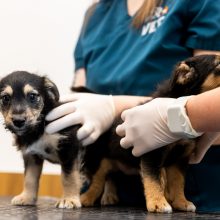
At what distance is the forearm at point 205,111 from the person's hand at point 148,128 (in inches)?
3.5

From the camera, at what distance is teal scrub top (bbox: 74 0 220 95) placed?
1.58 m

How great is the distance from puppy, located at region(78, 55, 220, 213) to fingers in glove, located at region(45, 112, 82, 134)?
6.8 inches

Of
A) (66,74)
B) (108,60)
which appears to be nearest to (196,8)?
(108,60)

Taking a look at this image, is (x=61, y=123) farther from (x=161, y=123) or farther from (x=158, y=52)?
(x=158, y=52)

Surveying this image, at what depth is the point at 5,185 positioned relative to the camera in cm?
272

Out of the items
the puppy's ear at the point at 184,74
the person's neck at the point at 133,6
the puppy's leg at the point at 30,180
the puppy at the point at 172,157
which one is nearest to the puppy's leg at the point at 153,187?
the puppy at the point at 172,157

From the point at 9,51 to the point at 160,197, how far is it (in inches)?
67.1

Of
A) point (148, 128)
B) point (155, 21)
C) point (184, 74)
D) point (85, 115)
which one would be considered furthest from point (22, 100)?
point (155, 21)

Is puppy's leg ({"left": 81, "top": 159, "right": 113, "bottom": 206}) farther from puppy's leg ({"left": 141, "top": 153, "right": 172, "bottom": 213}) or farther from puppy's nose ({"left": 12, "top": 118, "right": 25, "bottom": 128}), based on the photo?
puppy's nose ({"left": 12, "top": 118, "right": 25, "bottom": 128})

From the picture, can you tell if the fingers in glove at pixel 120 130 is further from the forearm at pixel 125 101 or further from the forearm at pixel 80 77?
the forearm at pixel 80 77

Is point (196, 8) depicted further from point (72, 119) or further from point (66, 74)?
point (66, 74)

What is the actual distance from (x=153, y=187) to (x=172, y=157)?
15 cm

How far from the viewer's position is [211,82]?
A: 56.5 inches

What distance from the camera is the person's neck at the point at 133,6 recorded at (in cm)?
188
